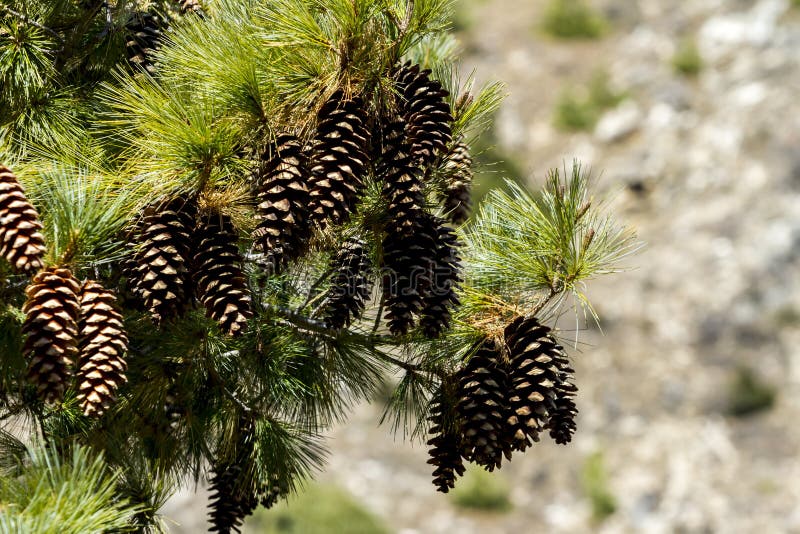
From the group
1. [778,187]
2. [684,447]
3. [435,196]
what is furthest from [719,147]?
[435,196]

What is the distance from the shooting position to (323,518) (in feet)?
22.2

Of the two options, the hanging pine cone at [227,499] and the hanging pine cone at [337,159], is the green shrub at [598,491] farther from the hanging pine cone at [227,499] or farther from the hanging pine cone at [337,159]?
the hanging pine cone at [337,159]

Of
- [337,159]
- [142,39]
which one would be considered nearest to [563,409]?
[337,159]

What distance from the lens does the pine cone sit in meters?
1.22

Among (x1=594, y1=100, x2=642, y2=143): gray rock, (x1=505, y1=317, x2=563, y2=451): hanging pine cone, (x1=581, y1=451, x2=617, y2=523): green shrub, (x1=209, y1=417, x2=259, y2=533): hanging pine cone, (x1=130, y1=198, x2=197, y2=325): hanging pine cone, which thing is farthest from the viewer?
(x1=594, y1=100, x2=642, y2=143): gray rock

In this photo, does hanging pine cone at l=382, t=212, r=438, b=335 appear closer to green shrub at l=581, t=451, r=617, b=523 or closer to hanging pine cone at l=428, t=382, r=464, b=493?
hanging pine cone at l=428, t=382, r=464, b=493

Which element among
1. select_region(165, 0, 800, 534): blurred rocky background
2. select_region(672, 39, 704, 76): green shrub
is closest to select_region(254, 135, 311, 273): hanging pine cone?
select_region(165, 0, 800, 534): blurred rocky background

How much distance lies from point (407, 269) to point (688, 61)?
7795 mm

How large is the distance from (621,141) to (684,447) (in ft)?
10.7

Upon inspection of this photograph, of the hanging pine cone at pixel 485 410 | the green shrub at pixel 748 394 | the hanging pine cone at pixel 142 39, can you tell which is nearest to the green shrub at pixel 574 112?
the green shrub at pixel 748 394

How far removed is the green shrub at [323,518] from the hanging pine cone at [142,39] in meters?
5.22

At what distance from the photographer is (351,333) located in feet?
6.17

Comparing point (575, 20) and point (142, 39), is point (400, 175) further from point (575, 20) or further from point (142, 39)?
point (575, 20)

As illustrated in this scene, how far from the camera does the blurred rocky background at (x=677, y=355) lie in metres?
6.43
